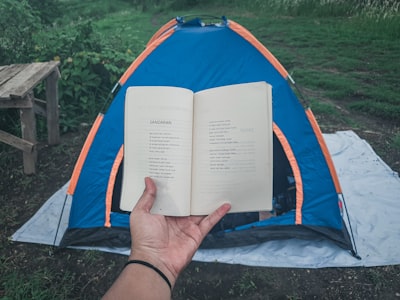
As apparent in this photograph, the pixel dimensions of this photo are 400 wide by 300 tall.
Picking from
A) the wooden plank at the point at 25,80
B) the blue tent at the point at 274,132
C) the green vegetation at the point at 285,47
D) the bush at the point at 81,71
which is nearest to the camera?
the blue tent at the point at 274,132

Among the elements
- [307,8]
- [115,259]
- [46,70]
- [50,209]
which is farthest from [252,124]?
[307,8]

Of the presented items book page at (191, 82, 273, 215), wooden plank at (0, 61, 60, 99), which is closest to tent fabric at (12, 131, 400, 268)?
wooden plank at (0, 61, 60, 99)

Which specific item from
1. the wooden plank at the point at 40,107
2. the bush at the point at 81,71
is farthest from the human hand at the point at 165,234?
the bush at the point at 81,71

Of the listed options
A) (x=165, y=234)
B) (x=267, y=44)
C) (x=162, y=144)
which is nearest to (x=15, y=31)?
(x=162, y=144)

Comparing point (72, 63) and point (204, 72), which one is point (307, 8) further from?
point (204, 72)

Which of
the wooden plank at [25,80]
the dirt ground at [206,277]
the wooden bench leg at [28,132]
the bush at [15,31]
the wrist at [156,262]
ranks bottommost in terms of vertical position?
the dirt ground at [206,277]

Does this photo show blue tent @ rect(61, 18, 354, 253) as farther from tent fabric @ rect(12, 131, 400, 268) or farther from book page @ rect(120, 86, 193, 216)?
book page @ rect(120, 86, 193, 216)

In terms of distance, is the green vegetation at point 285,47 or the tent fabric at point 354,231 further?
the green vegetation at point 285,47

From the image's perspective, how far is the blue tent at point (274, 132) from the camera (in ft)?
7.66

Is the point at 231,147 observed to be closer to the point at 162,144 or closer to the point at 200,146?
the point at 200,146

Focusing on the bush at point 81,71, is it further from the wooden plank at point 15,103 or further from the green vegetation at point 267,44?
the wooden plank at point 15,103

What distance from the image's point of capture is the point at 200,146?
1.24 m

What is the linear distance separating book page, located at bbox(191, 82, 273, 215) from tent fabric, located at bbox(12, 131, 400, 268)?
1244 millimetres

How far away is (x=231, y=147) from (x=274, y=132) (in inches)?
49.1
